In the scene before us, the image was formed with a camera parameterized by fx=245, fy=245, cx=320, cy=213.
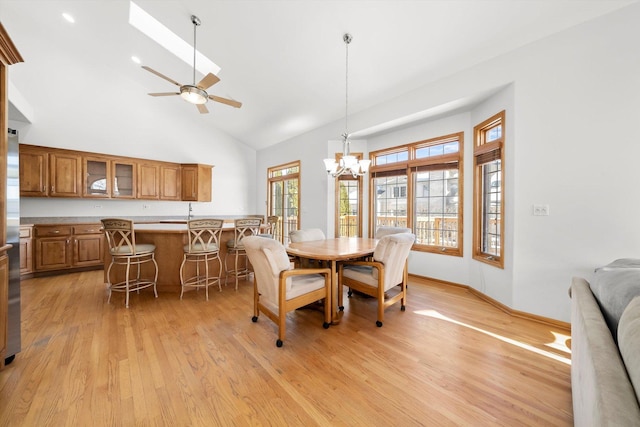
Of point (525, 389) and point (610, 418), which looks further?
point (525, 389)

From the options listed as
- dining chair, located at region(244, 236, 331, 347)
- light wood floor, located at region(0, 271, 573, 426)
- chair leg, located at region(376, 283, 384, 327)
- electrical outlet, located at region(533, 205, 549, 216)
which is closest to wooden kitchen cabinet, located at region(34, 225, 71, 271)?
light wood floor, located at region(0, 271, 573, 426)

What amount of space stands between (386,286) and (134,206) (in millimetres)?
5889

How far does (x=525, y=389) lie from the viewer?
Result: 165 centimetres

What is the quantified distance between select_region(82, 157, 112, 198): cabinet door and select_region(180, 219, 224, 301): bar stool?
10.3ft

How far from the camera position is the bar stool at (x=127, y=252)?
305 centimetres

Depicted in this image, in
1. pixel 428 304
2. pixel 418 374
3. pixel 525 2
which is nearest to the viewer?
pixel 418 374

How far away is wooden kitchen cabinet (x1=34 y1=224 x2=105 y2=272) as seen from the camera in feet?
13.9

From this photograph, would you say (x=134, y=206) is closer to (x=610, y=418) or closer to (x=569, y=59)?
(x=610, y=418)

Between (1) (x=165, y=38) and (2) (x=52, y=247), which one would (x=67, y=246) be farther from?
(1) (x=165, y=38)

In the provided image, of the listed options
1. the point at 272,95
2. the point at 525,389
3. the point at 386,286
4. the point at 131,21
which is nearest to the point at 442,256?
the point at 386,286

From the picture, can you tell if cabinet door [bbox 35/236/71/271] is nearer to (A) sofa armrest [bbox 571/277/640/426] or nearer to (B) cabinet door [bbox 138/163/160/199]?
(B) cabinet door [bbox 138/163/160/199]

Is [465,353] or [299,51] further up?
[299,51]

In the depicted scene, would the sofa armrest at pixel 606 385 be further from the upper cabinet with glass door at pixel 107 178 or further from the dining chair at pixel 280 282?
the upper cabinet with glass door at pixel 107 178

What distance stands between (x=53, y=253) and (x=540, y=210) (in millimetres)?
7312
